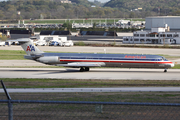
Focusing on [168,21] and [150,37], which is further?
[168,21]

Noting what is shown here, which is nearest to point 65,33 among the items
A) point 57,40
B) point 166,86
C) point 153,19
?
point 57,40

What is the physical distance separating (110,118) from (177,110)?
5.33 m

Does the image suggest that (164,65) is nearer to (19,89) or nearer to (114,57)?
(114,57)

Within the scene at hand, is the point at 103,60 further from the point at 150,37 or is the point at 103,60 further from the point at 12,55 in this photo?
the point at 150,37

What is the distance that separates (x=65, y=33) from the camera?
391ft

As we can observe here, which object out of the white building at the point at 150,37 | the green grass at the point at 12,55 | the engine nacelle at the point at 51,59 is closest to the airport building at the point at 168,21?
→ the white building at the point at 150,37

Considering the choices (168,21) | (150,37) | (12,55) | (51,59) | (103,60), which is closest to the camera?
(103,60)

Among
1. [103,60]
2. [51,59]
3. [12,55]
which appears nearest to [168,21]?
[12,55]

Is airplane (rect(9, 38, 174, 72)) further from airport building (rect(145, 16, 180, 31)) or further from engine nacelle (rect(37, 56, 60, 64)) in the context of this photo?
airport building (rect(145, 16, 180, 31))

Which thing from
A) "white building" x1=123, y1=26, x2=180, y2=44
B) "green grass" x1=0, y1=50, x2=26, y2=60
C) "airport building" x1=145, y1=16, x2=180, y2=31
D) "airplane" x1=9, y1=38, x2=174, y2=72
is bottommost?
"green grass" x1=0, y1=50, x2=26, y2=60

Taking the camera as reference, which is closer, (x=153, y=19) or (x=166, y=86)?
(x=166, y=86)

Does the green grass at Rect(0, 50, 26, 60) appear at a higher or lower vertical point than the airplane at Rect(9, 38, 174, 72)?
lower

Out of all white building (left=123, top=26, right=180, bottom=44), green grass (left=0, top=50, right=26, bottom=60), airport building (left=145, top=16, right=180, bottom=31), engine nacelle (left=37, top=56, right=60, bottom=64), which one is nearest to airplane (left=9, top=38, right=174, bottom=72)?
engine nacelle (left=37, top=56, right=60, bottom=64)

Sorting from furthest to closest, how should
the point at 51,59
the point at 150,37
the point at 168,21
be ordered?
the point at 168,21, the point at 150,37, the point at 51,59
